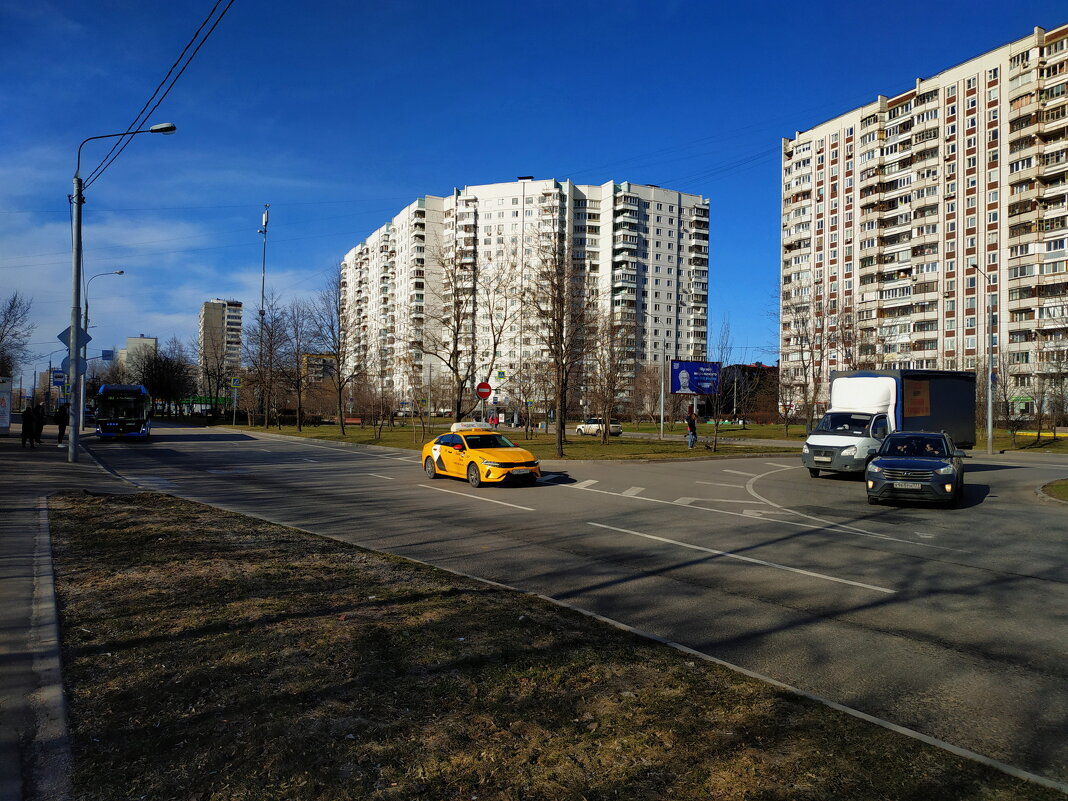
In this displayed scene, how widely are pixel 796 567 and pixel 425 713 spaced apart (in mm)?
5956

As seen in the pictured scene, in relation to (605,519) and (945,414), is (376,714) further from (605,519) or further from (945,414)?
(945,414)

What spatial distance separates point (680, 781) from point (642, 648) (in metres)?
1.82

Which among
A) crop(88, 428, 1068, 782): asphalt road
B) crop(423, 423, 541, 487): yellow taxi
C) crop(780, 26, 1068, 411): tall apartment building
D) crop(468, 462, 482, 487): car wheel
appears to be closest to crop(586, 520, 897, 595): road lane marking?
crop(88, 428, 1068, 782): asphalt road

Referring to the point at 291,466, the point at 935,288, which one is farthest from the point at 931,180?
the point at 291,466

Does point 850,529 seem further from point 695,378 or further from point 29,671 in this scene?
point 695,378

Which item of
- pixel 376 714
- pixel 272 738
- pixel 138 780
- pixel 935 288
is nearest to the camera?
pixel 138 780

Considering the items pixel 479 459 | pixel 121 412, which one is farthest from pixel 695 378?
pixel 121 412

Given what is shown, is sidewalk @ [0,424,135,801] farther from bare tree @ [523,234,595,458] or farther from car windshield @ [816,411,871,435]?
car windshield @ [816,411,871,435]

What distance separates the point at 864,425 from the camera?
20344 mm

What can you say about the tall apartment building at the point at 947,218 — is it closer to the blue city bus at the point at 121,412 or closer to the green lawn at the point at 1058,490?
the green lawn at the point at 1058,490

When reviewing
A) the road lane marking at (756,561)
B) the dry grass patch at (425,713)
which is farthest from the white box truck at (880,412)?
the dry grass patch at (425,713)

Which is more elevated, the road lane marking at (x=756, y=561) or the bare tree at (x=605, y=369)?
the bare tree at (x=605, y=369)

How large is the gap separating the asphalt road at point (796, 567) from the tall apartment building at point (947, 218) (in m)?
47.3

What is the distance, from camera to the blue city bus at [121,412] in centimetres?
3481
